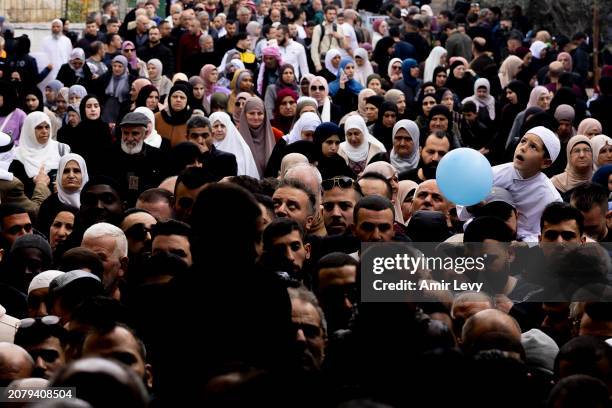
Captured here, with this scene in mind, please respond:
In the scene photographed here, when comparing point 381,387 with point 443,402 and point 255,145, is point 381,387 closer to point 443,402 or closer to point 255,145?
point 443,402

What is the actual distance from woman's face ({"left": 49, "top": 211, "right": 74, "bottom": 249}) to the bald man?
232 centimetres

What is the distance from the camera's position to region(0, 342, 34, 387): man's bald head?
5.74m

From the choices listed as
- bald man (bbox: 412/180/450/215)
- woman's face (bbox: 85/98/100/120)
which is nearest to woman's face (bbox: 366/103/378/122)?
woman's face (bbox: 85/98/100/120)

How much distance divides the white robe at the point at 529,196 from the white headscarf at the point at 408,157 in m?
2.45

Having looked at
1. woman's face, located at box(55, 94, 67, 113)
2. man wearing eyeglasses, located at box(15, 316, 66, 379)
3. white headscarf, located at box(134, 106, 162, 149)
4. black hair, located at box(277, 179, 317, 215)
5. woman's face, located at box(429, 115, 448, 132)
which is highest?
black hair, located at box(277, 179, 317, 215)

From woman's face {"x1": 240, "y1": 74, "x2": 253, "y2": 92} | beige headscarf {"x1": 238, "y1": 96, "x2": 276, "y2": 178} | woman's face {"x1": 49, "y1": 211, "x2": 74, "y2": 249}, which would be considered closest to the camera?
woman's face {"x1": 49, "y1": 211, "x2": 74, "y2": 249}

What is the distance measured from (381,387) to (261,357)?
41 centimetres

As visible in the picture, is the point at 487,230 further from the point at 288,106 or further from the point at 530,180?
the point at 288,106

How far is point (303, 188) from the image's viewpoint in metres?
8.34

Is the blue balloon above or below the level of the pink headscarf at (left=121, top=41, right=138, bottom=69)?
above

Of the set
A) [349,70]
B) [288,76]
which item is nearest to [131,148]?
[288,76]

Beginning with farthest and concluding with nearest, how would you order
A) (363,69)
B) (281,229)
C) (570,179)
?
(363,69) → (570,179) → (281,229)

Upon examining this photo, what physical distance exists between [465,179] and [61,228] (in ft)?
9.01

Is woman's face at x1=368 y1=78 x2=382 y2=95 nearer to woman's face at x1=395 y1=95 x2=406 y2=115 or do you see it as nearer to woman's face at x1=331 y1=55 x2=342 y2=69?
woman's face at x1=395 y1=95 x2=406 y2=115
